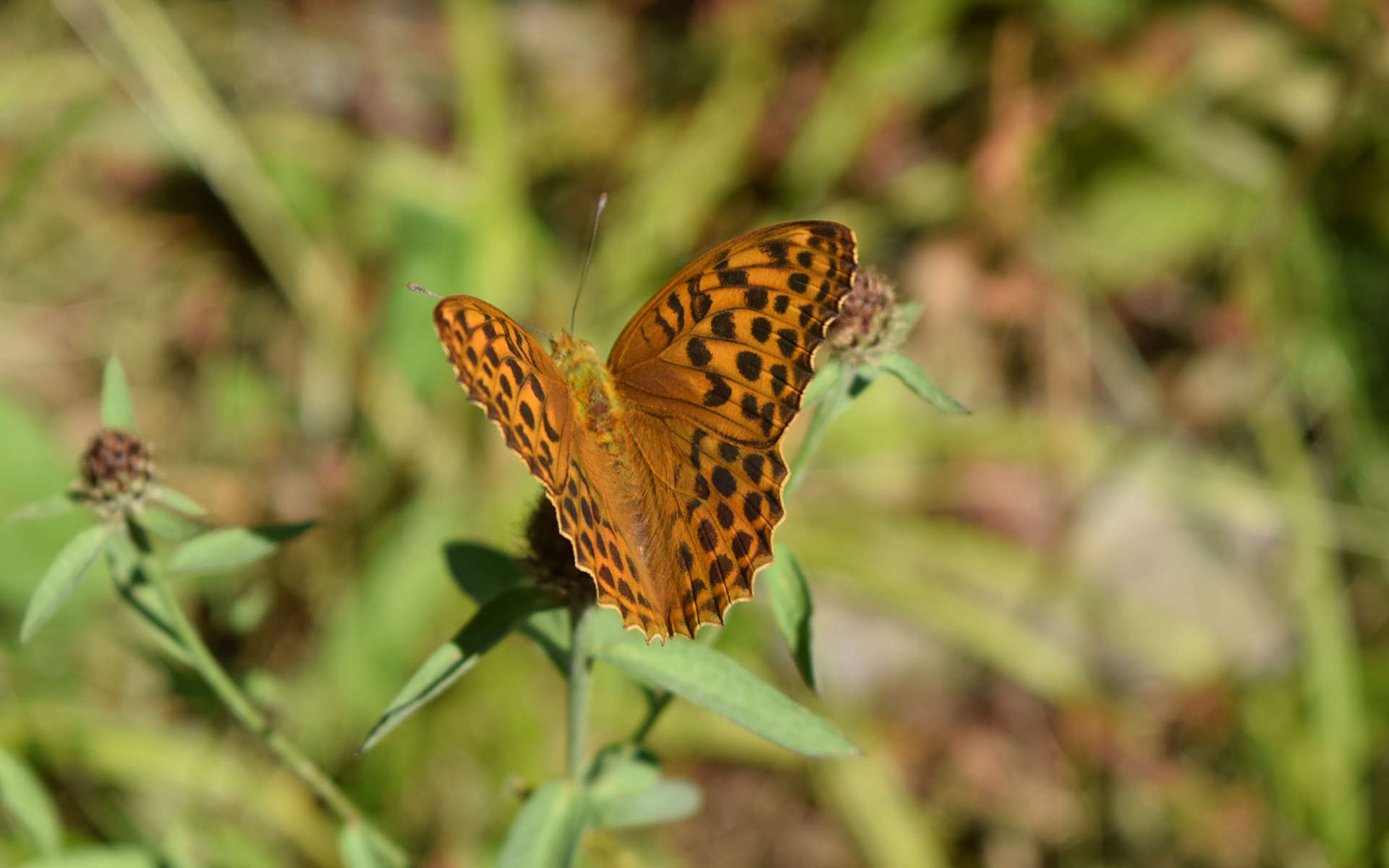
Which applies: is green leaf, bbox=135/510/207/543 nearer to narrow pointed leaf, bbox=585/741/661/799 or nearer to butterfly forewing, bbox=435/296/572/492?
butterfly forewing, bbox=435/296/572/492

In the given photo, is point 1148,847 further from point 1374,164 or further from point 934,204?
point 1374,164

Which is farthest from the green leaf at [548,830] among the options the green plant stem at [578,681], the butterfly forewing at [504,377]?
the butterfly forewing at [504,377]

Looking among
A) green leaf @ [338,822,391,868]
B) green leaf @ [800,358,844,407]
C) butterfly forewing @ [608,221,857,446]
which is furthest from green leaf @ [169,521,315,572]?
green leaf @ [800,358,844,407]

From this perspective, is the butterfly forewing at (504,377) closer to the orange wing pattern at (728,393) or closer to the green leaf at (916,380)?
the orange wing pattern at (728,393)

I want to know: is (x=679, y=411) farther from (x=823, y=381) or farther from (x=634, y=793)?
(x=634, y=793)

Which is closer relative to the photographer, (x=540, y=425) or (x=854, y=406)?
(x=540, y=425)

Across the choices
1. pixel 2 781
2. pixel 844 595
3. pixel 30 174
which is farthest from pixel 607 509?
pixel 30 174

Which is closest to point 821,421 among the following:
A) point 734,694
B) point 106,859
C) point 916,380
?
point 916,380
